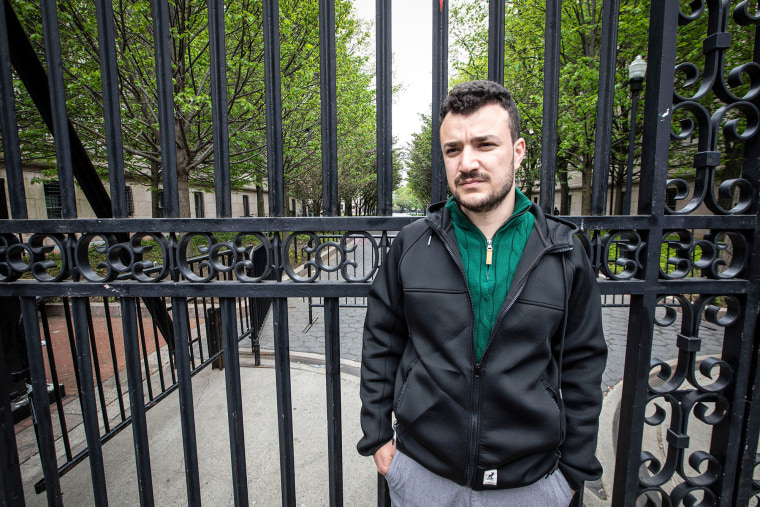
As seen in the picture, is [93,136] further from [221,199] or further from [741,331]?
[741,331]

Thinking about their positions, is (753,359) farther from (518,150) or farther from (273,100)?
(273,100)

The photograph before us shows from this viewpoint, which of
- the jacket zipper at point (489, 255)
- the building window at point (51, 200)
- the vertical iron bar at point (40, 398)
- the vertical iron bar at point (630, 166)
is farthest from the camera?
the building window at point (51, 200)

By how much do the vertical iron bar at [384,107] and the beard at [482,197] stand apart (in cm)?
42

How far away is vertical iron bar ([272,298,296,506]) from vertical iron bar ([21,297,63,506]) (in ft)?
3.90

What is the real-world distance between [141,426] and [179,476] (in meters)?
1.27

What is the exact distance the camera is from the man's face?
147 cm

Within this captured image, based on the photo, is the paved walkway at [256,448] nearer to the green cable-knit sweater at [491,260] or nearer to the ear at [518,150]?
the green cable-knit sweater at [491,260]

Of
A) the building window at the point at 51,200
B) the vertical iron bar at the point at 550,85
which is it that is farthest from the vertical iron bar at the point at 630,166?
the building window at the point at 51,200

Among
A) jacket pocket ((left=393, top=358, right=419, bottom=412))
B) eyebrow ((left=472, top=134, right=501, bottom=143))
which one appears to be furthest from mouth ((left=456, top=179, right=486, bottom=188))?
jacket pocket ((left=393, top=358, right=419, bottom=412))

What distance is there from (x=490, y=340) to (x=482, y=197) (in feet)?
1.82

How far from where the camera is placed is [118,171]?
1863 millimetres

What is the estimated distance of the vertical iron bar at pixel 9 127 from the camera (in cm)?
185

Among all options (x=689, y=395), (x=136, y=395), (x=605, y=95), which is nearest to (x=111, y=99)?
(x=136, y=395)

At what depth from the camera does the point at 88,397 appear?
77.9 inches
